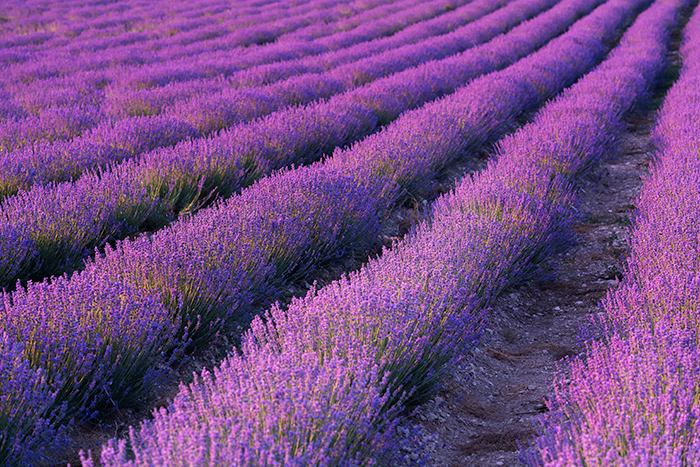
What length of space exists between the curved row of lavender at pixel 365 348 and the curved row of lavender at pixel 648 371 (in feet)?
1.68

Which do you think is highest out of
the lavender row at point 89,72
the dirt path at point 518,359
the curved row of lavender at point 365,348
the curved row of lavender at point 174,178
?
the lavender row at point 89,72

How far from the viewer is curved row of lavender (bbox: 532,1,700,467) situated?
5.26 feet

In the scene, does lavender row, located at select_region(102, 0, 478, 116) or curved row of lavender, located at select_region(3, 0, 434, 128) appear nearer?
curved row of lavender, located at select_region(3, 0, 434, 128)

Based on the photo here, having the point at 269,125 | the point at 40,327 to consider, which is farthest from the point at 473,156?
the point at 40,327

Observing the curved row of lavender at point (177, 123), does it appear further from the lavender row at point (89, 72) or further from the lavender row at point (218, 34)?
the lavender row at point (218, 34)

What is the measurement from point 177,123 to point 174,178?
1456mm

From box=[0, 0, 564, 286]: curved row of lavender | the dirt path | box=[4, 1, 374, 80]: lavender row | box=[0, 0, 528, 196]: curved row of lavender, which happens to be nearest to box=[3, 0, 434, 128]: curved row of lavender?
box=[4, 1, 374, 80]: lavender row

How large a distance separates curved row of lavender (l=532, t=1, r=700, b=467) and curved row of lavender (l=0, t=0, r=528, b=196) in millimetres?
3467

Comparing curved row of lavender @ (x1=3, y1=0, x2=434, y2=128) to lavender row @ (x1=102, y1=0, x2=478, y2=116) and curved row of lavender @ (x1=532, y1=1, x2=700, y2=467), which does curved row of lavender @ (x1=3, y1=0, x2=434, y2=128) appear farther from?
Result: curved row of lavender @ (x1=532, y1=1, x2=700, y2=467)

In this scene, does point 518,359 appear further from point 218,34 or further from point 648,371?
point 218,34

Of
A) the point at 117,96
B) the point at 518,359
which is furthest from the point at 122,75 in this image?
the point at 518,359

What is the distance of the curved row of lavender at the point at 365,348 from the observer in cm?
155

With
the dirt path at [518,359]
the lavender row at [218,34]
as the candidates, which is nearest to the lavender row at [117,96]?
the lavender row at [218,34]

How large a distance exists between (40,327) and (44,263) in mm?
1190
